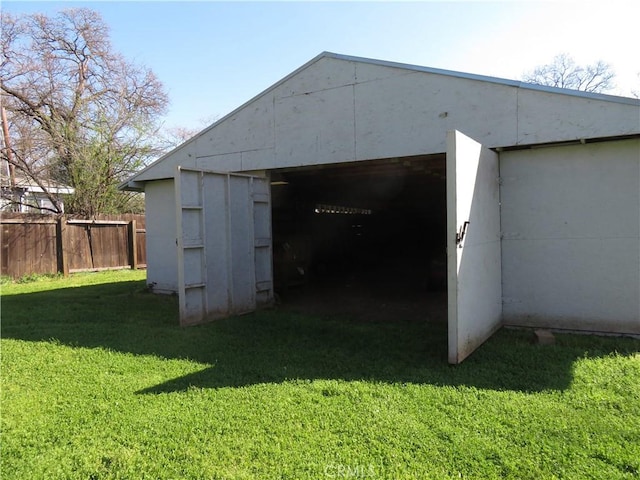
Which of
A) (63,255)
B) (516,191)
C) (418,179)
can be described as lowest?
(63,255)

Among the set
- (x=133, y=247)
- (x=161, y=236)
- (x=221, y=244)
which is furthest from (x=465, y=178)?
(x=133, y=247)

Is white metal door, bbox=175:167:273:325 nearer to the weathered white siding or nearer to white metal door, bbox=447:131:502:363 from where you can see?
the weathered white siding

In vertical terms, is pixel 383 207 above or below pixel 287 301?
above

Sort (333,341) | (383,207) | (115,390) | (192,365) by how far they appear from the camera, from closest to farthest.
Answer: (115,390) → (192,365) → (333,341) → (383,207)

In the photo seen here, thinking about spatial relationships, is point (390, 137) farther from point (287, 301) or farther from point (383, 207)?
point (383, 207)

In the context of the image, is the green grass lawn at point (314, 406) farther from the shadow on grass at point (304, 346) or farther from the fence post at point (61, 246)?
the fence post at point (61, 246)

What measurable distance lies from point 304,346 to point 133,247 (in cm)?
1097

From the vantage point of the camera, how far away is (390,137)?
20.7 feet

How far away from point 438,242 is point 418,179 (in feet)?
38.7

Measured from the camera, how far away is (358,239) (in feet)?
56.1

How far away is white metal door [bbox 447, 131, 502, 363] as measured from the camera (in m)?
4.25

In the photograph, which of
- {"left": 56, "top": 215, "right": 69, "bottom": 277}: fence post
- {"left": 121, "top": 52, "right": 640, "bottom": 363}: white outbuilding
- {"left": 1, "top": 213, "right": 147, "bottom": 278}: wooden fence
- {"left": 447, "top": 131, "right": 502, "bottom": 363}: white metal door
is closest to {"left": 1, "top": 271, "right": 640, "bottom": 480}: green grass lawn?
{"left": 447, "top": 131, "right": 502, "bottom": 363}: white metal door

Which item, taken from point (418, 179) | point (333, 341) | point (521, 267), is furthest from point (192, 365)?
point (418, 179)

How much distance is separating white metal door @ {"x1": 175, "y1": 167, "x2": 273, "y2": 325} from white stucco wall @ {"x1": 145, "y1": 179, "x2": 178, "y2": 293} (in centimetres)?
240
